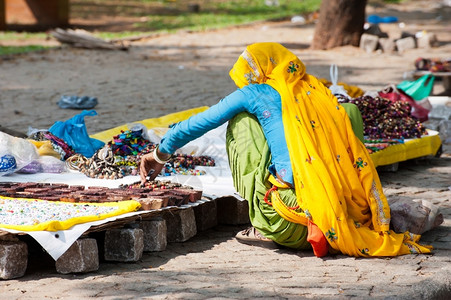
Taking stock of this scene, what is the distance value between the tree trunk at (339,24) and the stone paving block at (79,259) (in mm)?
9659

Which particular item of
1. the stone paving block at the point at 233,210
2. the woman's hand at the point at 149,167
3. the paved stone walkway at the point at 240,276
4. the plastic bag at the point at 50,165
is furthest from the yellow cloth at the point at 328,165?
the plastic bag at the point at 50,165

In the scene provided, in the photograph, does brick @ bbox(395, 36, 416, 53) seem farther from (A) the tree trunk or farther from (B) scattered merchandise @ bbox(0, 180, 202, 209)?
(B) scattered merchandise @ bbox(0, 180, 202, 209)

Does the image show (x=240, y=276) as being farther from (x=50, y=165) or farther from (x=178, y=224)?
(x=50, y=165)

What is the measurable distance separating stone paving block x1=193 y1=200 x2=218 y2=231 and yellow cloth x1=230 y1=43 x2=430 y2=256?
872mm

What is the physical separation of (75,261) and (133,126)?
2454mm

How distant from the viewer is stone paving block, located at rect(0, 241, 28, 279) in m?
3.98

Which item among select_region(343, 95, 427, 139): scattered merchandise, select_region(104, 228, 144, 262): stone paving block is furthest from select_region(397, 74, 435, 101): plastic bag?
select_region(104, 228, 144, 262): stone paving block

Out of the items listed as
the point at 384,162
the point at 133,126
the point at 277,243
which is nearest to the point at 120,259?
the point at 277,243

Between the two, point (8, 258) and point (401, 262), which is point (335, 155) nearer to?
point (401, 262)

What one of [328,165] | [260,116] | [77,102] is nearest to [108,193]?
[260,116]

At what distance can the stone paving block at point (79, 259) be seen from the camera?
4055 millimetres

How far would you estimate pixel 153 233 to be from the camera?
14.7ft

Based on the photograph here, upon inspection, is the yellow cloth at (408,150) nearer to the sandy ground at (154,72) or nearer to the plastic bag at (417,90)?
the plastic bag at (417,90)

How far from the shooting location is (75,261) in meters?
4.06
